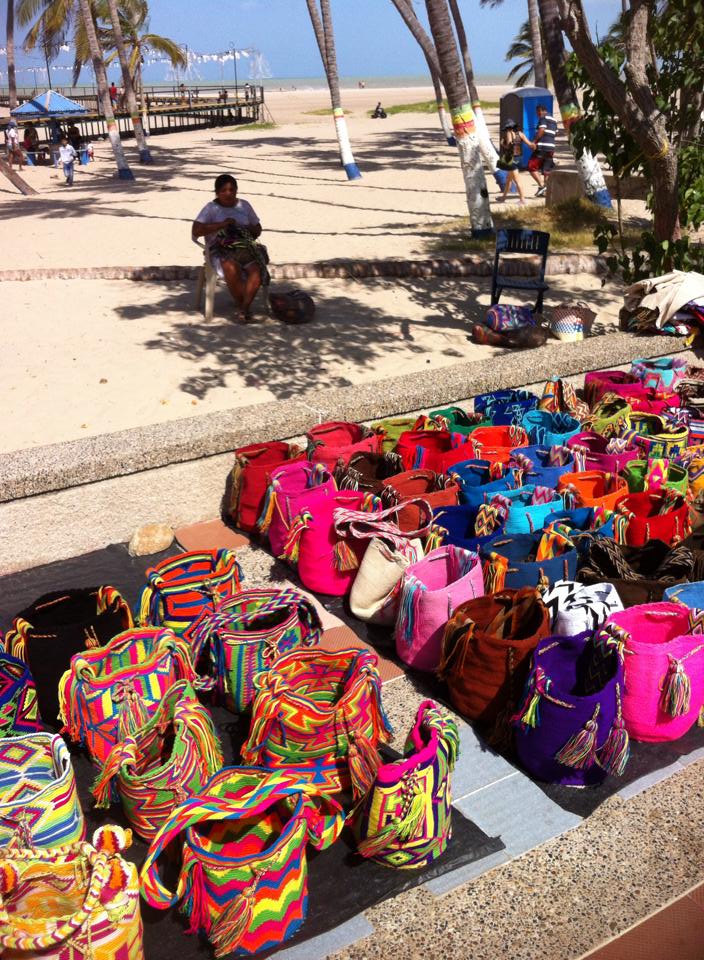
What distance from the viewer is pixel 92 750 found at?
2.89m

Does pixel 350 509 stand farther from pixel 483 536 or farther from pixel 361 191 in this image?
pixel 361 191

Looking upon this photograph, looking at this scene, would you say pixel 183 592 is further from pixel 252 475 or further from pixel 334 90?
pixel 334 90

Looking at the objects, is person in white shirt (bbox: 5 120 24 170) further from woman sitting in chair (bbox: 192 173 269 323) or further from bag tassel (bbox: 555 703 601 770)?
bag tassel (bbox: 555 703 601 770)

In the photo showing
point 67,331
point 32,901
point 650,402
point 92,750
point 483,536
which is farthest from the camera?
point 67,331

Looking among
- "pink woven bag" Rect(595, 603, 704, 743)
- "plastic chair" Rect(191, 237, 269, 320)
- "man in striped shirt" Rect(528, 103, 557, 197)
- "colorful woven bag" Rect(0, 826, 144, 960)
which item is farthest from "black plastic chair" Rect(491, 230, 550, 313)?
"man in striped shirt" Rect(528, 103, 557, 197)

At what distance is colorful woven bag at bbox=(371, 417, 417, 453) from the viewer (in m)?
4.64

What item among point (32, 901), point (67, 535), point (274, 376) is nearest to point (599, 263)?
point (274, 376)

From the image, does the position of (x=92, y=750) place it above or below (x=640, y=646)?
below

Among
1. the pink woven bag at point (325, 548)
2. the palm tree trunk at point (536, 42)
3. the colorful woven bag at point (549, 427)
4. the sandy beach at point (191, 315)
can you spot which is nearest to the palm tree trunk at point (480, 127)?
the sandy beach at point (191, 315)

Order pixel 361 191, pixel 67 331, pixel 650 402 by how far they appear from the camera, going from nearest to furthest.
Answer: pixel 650 402 → pixel 67 331 → pixel 361 191

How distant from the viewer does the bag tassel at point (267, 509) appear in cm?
413

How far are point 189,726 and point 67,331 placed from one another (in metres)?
6.66

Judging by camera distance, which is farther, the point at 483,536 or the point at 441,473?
the point at 441,473

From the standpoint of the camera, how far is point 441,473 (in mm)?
4414
